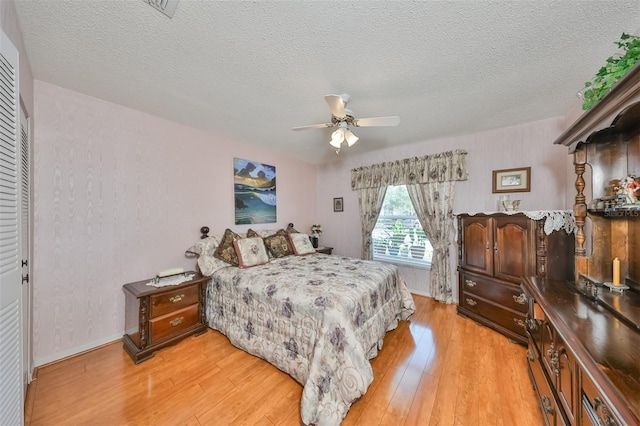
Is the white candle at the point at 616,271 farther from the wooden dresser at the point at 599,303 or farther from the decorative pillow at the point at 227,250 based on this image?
the decorative pillow at the point at 227,250

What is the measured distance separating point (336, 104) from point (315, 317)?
5.45ft

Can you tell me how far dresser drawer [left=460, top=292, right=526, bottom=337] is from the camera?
2.31 metres

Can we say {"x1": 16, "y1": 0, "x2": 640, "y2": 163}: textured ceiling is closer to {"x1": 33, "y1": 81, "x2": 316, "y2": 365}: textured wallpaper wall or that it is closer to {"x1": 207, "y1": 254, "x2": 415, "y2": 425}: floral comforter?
{"x1": 33, "y1": 81, "x2": 316, "y2": 365}: textured wallpaper wall

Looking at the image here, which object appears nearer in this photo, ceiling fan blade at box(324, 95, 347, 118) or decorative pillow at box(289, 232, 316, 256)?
ceiling fan blade at box(324, 95, 347, 118)

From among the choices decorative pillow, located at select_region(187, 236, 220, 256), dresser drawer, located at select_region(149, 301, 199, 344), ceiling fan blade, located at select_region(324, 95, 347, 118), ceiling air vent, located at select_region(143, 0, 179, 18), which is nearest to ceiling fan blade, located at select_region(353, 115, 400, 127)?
ceiling fan blade, located at select_region(324, 95, 347, 118)

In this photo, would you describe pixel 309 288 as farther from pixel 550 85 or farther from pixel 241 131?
pixel 550 85

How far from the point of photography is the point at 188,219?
2.93m

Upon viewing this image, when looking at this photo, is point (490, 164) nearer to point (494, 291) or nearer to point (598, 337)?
point (494, 291)

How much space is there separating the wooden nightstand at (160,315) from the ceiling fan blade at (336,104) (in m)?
2.21

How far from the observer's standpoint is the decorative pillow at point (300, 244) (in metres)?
3.54

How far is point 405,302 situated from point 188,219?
2.88 m

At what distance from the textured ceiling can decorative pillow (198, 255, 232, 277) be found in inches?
66.2

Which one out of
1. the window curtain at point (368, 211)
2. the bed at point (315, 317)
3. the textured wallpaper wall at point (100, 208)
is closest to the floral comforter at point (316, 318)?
the bed at point (315, 317)

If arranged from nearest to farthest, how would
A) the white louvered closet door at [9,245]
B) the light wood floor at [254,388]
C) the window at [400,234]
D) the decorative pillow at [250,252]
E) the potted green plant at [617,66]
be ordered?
the white louvered closet door at [9,245] < the potted green plant at [617,66] < the light wood floor at [254,388] < the decorative pillow at [250,252] < the window at [400,234]
